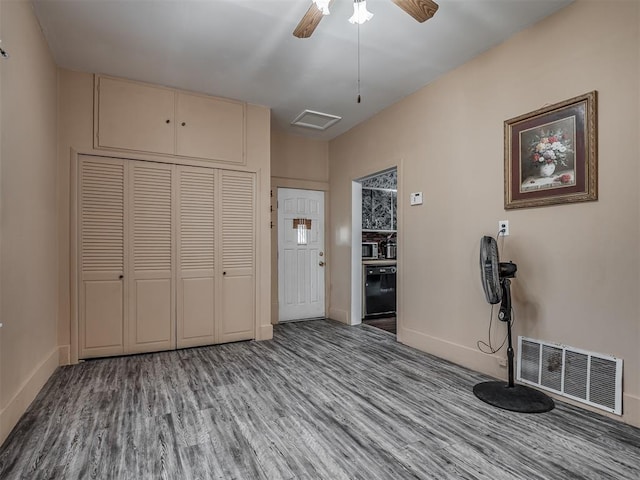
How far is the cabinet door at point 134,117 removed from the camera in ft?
11.5

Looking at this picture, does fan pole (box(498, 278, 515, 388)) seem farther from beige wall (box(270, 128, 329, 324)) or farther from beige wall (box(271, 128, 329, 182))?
beige wall (box(271, 128, 329, 182))

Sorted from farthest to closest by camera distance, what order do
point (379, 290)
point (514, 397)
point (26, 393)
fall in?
point (379, 290), point (514, 397), point (26, 393)

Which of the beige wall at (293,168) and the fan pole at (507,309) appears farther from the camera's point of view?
the beige wall at (293,168)

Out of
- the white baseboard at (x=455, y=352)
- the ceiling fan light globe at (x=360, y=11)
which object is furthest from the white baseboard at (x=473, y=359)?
the ceiling fan light globe at (x=360, y=11)

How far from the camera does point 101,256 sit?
3.49m

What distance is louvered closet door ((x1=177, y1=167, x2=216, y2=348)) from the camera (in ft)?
12.6

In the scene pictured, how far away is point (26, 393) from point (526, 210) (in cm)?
387

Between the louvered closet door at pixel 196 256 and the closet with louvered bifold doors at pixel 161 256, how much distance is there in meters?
0.01

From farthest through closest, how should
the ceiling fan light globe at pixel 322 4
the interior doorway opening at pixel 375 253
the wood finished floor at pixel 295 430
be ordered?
the interior doorway opening at pixel 375 253 < the ceiling fan light globe at pixel 322 4 < the wood finished floor at pixel 295 430

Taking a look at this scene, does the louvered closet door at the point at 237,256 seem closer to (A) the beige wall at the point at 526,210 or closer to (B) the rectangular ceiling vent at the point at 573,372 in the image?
(A) the beige wall at the point at 526,210

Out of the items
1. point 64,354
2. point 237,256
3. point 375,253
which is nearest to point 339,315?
point 375,253

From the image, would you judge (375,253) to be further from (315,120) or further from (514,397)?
(514,397)

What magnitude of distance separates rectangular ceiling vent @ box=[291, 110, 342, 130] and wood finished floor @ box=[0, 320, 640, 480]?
3051mm

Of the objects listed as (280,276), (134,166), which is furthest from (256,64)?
(280,276)
